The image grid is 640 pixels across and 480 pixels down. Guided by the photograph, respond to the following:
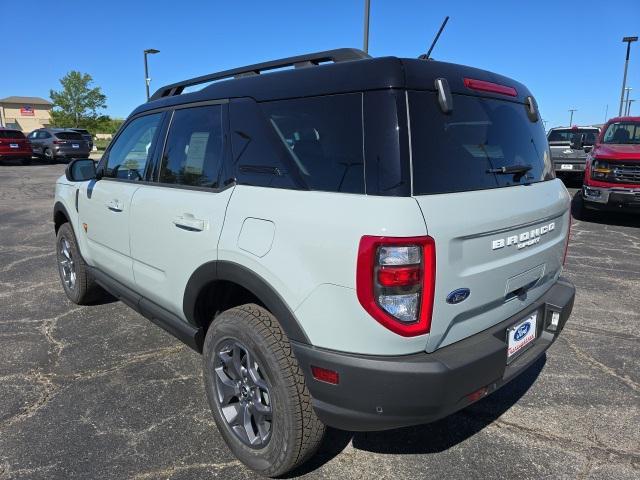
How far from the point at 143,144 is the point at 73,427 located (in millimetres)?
1822

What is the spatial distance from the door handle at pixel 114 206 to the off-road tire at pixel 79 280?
910 millimetres

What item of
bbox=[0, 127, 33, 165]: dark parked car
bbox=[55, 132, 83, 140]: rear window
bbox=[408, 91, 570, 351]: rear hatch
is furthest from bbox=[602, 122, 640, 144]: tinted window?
bbox=[0, 127, 33, 165]: dark parked car

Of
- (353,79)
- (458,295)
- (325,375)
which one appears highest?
(353,79)

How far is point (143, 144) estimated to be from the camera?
325cm

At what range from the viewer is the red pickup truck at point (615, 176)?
7.83 meters

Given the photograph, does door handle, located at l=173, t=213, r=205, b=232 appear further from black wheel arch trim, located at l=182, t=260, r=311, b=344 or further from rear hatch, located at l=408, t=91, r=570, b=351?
rear hatch, located at l=408, t=91, r=570, b=351

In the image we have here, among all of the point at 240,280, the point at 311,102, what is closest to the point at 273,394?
the point at 240,280

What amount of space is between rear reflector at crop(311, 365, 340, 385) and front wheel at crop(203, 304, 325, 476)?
123 millimetres

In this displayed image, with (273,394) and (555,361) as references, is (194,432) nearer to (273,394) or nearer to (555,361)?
(273,394)

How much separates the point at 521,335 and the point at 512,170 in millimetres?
799

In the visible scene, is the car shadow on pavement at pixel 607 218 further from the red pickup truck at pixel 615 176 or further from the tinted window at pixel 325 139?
the tinted window at pixel 325 139

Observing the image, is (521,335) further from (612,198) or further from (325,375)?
(612,198)

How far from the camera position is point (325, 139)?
197cm

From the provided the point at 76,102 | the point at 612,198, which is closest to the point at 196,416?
the point at 612,198
